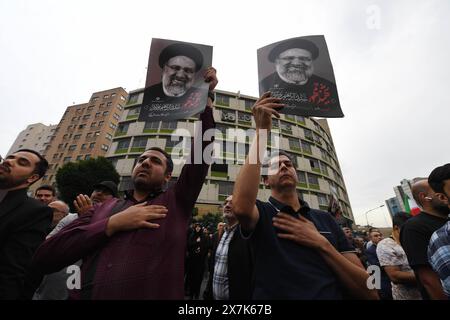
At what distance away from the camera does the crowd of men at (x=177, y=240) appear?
1.29 metres

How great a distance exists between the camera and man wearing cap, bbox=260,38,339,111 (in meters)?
2.20

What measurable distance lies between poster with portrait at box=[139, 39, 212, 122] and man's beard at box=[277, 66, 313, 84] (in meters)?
0.78

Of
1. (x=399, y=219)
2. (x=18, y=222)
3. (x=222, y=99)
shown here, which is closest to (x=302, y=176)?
(x=222, y=99)

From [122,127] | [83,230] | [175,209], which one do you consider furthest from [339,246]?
[122,127]

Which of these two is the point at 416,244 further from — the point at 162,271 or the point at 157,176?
the point at 157,176

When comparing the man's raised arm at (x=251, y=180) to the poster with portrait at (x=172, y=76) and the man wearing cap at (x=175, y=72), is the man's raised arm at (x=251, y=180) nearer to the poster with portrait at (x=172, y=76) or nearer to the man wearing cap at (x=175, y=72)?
the poster with portrait at (x=172, y=76)

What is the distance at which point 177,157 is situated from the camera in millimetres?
26156

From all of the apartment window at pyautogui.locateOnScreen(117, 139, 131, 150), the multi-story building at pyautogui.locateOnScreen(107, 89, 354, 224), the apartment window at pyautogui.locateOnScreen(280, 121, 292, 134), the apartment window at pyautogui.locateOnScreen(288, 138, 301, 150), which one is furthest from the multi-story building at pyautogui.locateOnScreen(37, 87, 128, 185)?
the apartment window at pyautogui.locateOnScreen(288, 138, 301, 150)

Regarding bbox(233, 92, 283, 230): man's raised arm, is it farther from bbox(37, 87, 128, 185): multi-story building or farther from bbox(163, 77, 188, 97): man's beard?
bbox(37, 87, 128, 185): multi-story building

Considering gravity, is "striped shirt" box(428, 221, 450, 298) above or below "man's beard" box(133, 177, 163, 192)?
below

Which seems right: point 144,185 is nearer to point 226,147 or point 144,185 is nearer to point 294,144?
point 226,147

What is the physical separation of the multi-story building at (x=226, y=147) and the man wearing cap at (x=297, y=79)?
21.8m

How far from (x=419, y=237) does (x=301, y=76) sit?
198 centimetres
